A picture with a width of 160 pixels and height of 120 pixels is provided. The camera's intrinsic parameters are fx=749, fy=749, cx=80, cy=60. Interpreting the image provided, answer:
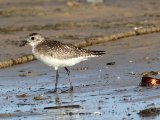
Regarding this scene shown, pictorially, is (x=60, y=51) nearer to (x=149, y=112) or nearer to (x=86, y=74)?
(x=86, y=74)

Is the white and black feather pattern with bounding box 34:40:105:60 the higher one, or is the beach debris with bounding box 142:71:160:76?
the white and black feather pattern with bounding box 34:40:105:60

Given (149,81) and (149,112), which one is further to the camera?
(149,81)

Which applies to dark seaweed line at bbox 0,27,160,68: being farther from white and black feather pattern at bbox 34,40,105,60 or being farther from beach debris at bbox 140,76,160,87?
beach debris at bbox 140,76,160,87

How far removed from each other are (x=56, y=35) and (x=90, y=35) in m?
0.84

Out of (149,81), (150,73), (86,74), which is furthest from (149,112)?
(86,74)

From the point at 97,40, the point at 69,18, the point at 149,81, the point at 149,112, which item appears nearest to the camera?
the point at 149,112

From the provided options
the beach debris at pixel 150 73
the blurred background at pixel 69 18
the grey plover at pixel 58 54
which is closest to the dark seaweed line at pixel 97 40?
the blurred background at pixel 69 18

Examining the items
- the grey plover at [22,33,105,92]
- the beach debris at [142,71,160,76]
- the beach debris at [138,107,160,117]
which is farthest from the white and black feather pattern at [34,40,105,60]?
the beach debris at [138,107,160,117]

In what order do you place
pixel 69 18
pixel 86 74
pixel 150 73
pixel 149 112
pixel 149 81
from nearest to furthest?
pixel 149 112 < pixel 149 81 < pixel 150 73 < pixel 86 74 < pixel 69 18

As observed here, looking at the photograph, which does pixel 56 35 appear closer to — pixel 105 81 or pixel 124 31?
pixel 124 31

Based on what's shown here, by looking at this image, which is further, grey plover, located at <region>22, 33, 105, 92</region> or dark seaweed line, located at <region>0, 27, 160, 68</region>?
dark seaweed line, located at <region>0, 27, 160, 68</region>

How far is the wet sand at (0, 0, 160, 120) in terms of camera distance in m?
10.7

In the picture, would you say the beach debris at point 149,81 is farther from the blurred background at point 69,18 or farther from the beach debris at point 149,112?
the blurred background at point 69,18

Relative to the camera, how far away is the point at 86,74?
45.0 ft
